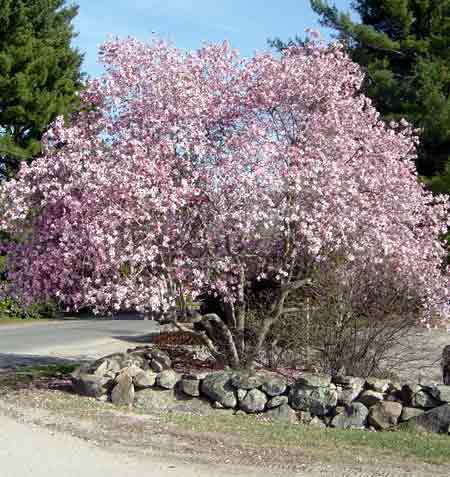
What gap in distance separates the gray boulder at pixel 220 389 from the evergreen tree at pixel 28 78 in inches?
840

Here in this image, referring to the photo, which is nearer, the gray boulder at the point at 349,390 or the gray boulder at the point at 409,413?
the gray boulder at the point at 409,413

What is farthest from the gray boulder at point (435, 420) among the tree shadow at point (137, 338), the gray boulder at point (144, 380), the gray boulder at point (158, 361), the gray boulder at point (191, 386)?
the tree shadow at point (137, 338)

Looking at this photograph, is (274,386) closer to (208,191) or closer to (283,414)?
(283,414)

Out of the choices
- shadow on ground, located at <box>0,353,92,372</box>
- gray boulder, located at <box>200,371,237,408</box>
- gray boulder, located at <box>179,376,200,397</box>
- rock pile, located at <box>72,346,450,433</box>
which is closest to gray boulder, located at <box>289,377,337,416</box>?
rock pile, located at <box>72,346,450,433</box>

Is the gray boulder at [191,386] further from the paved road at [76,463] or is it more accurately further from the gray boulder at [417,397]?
the paved road at [76,463]

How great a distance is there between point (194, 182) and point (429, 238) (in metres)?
4.43

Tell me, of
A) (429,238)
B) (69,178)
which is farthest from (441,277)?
(69,178)

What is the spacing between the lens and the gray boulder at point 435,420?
881 cm

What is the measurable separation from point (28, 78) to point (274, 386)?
24482 mm

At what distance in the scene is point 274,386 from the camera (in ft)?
32.7

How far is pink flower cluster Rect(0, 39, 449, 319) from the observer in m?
10.1

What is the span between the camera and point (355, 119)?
1168cm

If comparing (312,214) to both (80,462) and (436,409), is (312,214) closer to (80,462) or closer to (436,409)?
(436,409)

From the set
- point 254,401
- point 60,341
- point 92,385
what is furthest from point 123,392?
point 60,341
